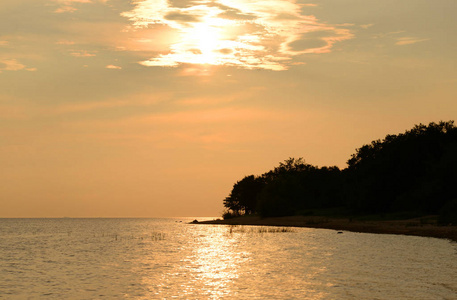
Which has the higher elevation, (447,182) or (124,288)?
(447,182)

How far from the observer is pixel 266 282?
123 feet

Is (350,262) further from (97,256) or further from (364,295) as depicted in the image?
(97,256)

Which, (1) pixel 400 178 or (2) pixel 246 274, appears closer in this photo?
(2) pixel 246 274

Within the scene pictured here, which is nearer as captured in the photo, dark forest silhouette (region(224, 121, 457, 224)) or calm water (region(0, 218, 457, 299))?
calm water (region(0, 218, 457, 299))

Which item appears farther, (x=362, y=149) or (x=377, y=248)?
(x=362, y=149)

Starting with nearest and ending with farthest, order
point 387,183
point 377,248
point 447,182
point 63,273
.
Answer: point 63,273
point 377,248
point 447,182
point 387,183

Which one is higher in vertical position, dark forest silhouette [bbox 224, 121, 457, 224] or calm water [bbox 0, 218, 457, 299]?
dark forest silhouette [bbox 224, 121, 457, 224]

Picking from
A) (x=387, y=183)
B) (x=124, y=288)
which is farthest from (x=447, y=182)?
(x=124, y=288)

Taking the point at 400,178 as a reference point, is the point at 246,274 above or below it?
below

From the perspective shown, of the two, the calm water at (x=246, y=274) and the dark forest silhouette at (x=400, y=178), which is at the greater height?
the dark forest silhouette at (x=400, y=178)

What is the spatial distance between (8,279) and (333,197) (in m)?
154

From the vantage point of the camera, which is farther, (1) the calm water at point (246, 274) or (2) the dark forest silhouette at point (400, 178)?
(2) the dark forest silhouette at point (400, 178)

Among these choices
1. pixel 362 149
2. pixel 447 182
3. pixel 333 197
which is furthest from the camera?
pixel 333 197

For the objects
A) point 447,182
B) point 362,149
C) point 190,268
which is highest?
point 362,149
